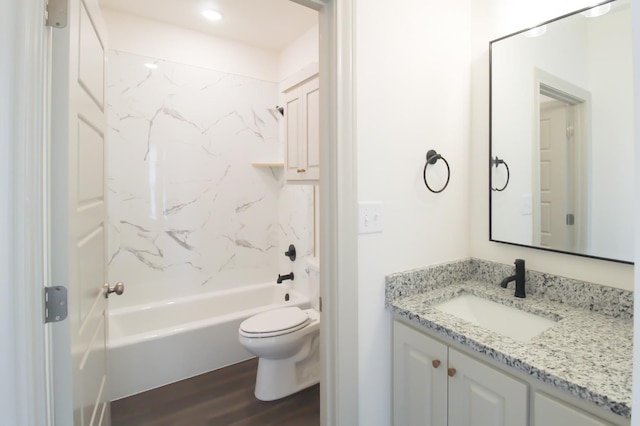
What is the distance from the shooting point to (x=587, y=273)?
130cm

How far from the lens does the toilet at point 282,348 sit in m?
2.01

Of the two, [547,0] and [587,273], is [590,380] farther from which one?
[547,0]

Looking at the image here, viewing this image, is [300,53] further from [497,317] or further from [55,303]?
[55,303]

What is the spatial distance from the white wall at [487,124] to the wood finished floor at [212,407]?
1420mm

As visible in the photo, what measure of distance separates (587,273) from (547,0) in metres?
1.17

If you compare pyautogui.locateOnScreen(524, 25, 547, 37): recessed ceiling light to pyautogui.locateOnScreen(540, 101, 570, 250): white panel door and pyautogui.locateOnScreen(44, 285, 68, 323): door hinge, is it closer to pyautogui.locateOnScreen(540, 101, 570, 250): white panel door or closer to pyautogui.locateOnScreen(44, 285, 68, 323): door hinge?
pyautogui.locateOnScreen(540, 101, 570, 250): white panel door

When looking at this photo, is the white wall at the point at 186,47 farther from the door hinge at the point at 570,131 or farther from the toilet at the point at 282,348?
the door hinge at the point at 570,131

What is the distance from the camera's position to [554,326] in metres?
1.15

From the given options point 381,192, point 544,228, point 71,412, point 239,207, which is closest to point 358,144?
point 381,192

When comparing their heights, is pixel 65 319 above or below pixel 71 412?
above

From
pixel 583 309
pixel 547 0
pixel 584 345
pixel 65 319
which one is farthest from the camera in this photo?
pixel 547 0

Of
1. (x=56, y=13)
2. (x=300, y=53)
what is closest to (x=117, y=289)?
(x=56, y=13)

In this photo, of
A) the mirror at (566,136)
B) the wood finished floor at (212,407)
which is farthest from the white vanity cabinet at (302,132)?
the wood finished floor at (212,407)

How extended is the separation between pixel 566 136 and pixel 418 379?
3.86 ft
